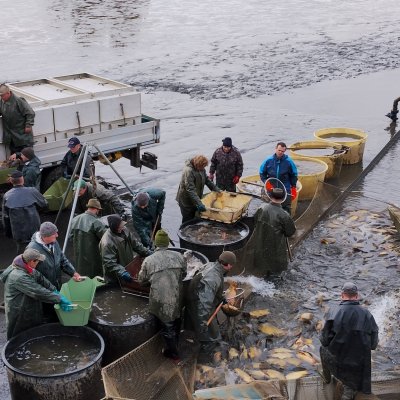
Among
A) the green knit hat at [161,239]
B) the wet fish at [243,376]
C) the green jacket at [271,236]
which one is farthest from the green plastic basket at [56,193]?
the wet fish at [243,376]

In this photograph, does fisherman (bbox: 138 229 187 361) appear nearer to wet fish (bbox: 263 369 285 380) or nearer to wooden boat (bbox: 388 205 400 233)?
wet fish (bbox: 263 369 285 380)

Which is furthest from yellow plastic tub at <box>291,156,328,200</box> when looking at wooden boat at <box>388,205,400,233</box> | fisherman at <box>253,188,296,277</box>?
fisherman at <box>253,188,296,277</box>

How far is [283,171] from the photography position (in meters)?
10.6

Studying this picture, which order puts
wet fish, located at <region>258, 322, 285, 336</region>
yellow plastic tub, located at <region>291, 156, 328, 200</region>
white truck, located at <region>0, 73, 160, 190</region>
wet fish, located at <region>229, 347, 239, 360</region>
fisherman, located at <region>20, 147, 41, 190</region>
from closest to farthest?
wet fish, located at <region>229, 347, 239, 360</region> → wet fish, located at <region>258, 322, 285, 336</region> → fisherman, located at <region>20, 147, 41, 190</region> → white truck, located at <region>0, 73, 160, 190</region> → yellow plastic tub, located at <region>291, 156, 328, 200</region>

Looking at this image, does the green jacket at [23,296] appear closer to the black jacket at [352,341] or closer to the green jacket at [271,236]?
the black jacket at [352,341]

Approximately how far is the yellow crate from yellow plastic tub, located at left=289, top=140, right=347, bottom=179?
3.29m

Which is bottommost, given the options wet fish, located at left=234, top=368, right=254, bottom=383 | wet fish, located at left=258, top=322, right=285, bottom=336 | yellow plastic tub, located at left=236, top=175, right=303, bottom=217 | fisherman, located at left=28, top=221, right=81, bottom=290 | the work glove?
wet fish, located at left=258, top=322, right=285, bottom=336

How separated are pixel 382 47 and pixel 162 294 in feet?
76.5


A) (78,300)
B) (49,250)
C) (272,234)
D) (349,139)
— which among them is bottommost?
(349,139)

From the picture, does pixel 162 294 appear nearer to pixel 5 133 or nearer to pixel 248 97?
pixel 5 133

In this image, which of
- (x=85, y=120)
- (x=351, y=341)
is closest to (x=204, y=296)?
(x=351, y=341)

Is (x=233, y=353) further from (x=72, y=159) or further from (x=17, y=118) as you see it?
(x=17, y=118)

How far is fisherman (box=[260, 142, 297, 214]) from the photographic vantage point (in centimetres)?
1052

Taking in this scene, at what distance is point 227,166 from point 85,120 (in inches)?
112
